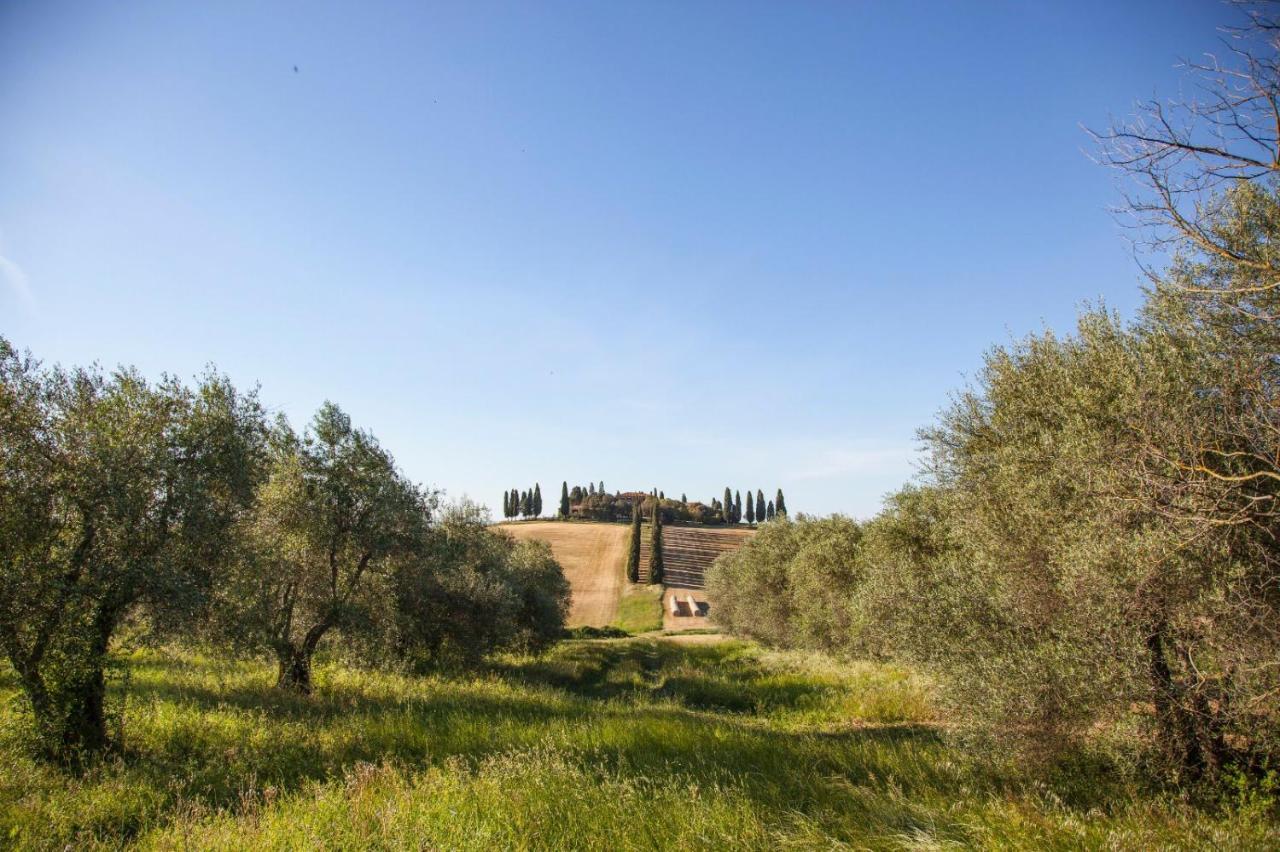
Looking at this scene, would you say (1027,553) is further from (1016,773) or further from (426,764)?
(426,764)

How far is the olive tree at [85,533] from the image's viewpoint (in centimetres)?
1020

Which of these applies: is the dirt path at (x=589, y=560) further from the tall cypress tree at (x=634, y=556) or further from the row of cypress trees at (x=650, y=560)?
the row of cypress trees at (x=650, y=560)

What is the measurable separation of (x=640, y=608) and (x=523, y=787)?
75.8m

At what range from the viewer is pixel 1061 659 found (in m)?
10.2

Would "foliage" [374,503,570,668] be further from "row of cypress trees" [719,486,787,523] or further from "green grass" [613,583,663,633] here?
"row of cypress trees" [719,486,787,523]

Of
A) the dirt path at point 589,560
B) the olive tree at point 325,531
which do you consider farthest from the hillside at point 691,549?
the olive tree at point 325,531

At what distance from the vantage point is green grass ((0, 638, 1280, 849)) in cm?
706

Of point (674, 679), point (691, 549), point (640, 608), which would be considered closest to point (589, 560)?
point (691, 549)

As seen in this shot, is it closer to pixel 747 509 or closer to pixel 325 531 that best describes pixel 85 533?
Result: pixel 325 531

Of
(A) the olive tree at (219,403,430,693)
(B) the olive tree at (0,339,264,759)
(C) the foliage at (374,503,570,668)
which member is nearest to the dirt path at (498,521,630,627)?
(C) the foliage at (374,503,570,668)

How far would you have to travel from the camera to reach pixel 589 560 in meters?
103

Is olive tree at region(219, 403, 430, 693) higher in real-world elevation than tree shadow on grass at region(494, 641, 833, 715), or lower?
higher

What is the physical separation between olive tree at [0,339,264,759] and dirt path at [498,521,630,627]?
56277 mm

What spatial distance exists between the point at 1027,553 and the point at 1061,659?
2.38m
